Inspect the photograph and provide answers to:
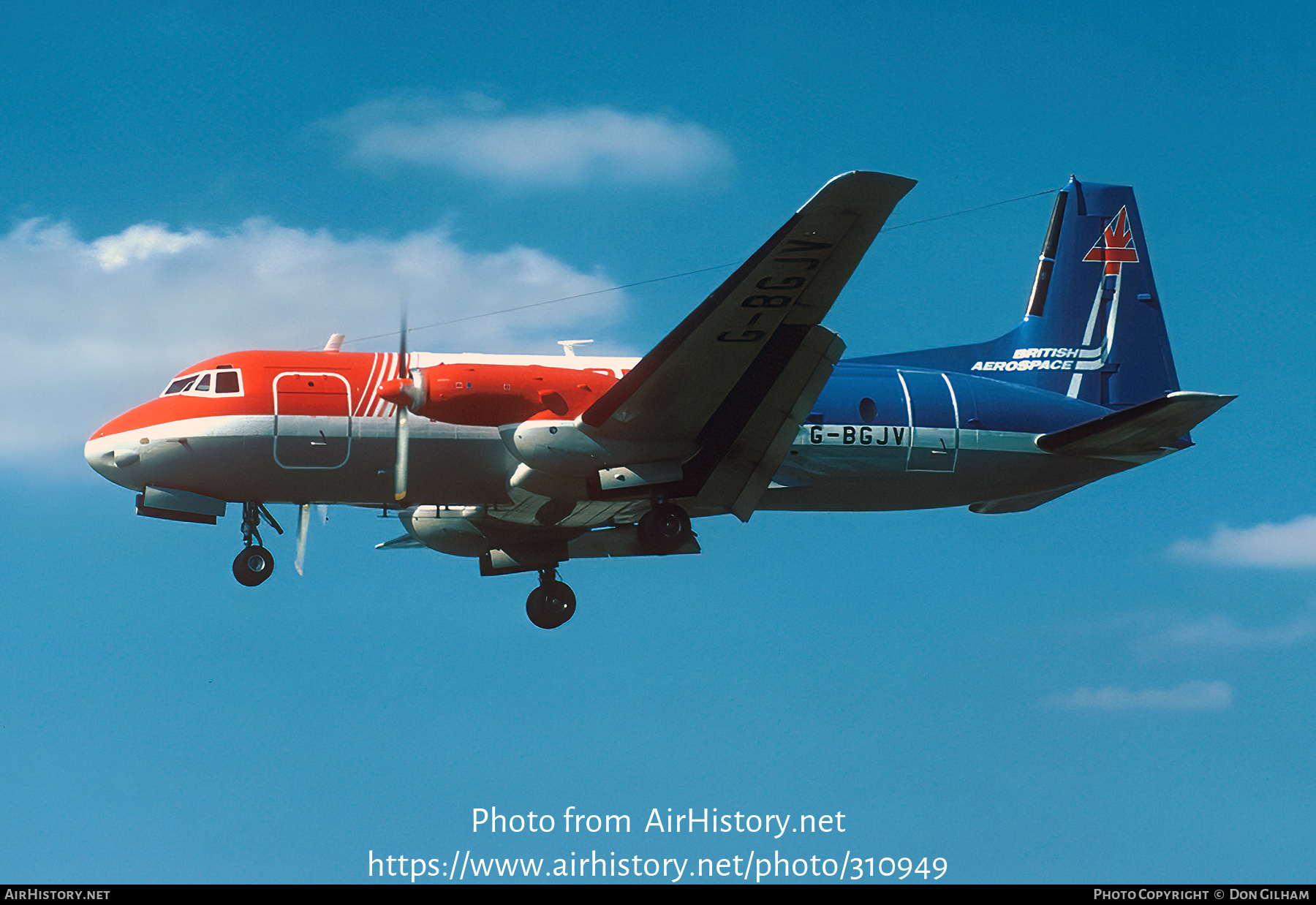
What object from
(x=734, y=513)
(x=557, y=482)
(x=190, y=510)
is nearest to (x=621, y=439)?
(x=557, y=482)

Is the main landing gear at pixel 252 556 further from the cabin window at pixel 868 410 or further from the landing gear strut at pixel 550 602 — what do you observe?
the cabin window at pixel 868 410

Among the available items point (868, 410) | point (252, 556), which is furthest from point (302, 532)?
point (868, 410)

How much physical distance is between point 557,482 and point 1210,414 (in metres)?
10.3

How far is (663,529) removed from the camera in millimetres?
19766

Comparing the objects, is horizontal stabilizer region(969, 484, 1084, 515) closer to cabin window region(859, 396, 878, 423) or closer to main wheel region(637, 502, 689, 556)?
cabin window region(859, 396, 878, 423)

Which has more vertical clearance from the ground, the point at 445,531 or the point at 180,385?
the point at 180,385

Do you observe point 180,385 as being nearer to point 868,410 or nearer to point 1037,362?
point 868,410

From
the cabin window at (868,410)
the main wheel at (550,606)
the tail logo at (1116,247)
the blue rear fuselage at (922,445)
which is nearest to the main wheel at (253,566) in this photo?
the main wheel at (550,606)

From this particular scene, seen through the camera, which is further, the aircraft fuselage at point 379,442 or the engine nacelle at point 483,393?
the aircraft fuselage at point 379,442

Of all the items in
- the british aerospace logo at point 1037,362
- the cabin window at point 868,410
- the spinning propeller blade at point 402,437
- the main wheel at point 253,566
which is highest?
the british aerospace logo at point 1037,362

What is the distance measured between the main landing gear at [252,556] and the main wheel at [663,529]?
19.2ft

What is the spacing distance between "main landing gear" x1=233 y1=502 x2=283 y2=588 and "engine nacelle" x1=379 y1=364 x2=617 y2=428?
2990 mm

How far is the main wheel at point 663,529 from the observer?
64.8ft

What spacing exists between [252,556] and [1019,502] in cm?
1320
